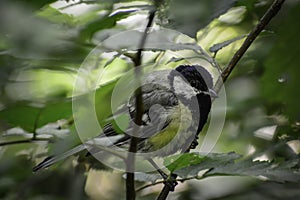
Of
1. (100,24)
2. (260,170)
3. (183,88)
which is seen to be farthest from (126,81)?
(260,170)

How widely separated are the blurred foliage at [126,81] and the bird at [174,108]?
0.17 feet

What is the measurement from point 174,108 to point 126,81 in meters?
0.22

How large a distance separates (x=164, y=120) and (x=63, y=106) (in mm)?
285

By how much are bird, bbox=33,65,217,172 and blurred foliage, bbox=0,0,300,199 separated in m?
0.05

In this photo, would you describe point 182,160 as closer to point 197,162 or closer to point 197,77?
point 197,162


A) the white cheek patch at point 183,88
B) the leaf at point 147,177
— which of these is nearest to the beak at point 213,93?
the white cheek patch at point 183,88

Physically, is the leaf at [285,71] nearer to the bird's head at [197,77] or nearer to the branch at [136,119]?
the bird's head at [197,77]

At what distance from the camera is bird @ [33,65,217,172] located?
1402mm

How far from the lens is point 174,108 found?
147cm

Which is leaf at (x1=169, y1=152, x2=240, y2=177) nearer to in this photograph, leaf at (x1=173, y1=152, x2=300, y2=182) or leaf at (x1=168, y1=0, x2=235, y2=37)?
leaf at (x1=173, y1=152, x2=300, y2=182)

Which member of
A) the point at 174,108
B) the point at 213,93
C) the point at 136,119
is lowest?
the point at 174,108

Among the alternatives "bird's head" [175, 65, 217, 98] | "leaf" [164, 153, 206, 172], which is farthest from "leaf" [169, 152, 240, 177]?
"bird's head" [175, 65, 217, 98]

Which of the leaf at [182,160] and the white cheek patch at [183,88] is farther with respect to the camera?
the white cheek patch at [183,88]

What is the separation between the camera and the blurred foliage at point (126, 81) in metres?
1.15
